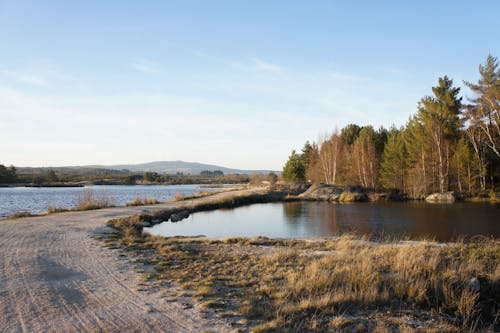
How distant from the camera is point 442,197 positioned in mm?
37094

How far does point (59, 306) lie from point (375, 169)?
4591 cm

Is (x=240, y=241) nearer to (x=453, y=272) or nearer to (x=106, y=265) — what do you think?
(x=106, y=265)

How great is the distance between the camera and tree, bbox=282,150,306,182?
61125 mm

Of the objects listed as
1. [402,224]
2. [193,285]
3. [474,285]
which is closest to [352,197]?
[402,224]

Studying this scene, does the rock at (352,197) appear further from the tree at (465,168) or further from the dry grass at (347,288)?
the dry grass at (347,288)

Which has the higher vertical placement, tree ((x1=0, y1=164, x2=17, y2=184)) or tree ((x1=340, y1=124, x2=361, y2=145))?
tree ((x1=340, y1=124, x2=361, y2=145))

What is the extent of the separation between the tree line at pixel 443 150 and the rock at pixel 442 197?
87.8 inches

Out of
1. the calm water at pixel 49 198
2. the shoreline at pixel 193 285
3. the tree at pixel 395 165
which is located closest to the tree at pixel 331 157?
the tree at pixel 395 165

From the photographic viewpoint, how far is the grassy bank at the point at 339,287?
5.85m

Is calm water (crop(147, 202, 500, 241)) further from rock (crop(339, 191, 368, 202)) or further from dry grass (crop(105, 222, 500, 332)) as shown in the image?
rock (crop(339, 191, 368, 202))

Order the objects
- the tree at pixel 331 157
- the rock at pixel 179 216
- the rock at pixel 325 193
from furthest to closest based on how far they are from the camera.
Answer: the tree at pixel 331 157
the rock at pixel 325 193
the rock at pixel 179 216

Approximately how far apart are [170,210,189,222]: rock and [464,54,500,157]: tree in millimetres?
28141

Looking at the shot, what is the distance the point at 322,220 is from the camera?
24.6 meters

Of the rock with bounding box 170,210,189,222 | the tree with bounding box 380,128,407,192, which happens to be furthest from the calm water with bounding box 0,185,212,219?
the tree with bounding box 380,128,407,192
